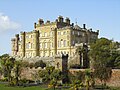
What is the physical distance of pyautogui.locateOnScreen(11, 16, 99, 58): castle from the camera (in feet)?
216

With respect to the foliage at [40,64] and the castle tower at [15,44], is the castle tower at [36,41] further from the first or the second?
the foliage at [40,64]

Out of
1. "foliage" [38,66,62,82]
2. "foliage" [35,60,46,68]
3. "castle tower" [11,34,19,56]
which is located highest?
"castle tower" [11,34,19,56]

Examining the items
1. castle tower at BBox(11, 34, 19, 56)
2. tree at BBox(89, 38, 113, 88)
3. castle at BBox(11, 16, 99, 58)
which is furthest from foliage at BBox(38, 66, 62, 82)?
castle tower at BBox(11, 34, 19, 56)

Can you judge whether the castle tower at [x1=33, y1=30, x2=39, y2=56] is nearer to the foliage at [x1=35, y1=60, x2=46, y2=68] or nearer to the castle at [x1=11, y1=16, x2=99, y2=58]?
the castle at [x1=11, y1=16, x2=99, y2=58]

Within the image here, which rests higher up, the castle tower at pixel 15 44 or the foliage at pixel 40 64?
the castle tower at pixel 15 44

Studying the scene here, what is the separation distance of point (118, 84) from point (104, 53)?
7.27 m

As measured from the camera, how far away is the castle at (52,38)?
65950 millimetres

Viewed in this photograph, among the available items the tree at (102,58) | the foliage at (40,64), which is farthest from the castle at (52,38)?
the tree at (102,58)

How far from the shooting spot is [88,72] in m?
39.9

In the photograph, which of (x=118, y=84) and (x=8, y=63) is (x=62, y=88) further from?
(x=8, y=63)

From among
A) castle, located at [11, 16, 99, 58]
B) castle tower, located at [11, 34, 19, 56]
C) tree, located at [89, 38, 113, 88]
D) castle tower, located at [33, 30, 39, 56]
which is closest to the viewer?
tree, located at [89, 38, 113, 88]

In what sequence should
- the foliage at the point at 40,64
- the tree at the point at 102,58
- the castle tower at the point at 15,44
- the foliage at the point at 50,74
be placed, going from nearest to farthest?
the tree at the point at 102,58, the foliage at the point at 50,74, the foliage at the point at 40,64, the castle tower at the point at 15,44

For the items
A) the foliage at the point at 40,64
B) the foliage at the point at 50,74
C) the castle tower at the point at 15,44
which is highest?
the castle tower at the point at 15,44

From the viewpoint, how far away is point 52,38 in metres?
69.0
